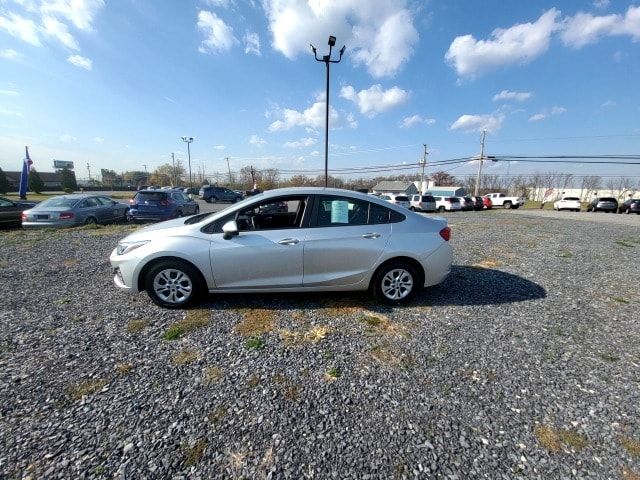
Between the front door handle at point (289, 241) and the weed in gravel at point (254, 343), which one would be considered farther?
the front door handle at point (289, 241)

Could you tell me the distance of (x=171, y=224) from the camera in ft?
13.5

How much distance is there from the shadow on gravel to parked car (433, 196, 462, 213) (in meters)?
23.0

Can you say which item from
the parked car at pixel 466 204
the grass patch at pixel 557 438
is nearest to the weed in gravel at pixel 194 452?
the grass patch at pixel 557 438

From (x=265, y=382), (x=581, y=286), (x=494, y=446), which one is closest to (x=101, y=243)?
(x=265, y=382)

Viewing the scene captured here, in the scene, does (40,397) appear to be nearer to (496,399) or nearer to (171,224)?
(171,224)

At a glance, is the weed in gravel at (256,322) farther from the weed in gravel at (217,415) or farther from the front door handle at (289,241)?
the weed in gravel at (217,415)

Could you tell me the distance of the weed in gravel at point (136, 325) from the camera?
3289 mm

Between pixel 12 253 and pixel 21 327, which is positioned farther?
pixel 12 253

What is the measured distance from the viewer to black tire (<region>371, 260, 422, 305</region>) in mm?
3926

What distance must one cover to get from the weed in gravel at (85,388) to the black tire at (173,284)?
1354 mm

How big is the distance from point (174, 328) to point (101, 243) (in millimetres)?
6063

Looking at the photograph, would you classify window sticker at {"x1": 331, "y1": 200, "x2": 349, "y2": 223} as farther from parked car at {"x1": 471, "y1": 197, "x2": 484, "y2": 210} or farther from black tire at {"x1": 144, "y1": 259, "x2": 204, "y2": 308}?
parked car at {"x1": 471, "y1": 197, "x2": 484, "y2": 210}

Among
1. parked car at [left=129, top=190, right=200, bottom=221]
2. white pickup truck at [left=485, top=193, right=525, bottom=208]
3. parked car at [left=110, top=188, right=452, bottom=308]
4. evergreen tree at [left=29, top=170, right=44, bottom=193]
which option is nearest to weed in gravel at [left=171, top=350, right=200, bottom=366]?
parked car at [left=110, top=188, right=452, bottom=308]

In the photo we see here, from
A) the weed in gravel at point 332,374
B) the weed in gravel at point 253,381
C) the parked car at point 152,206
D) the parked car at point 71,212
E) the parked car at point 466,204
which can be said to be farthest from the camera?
the parked car at point 466,204
